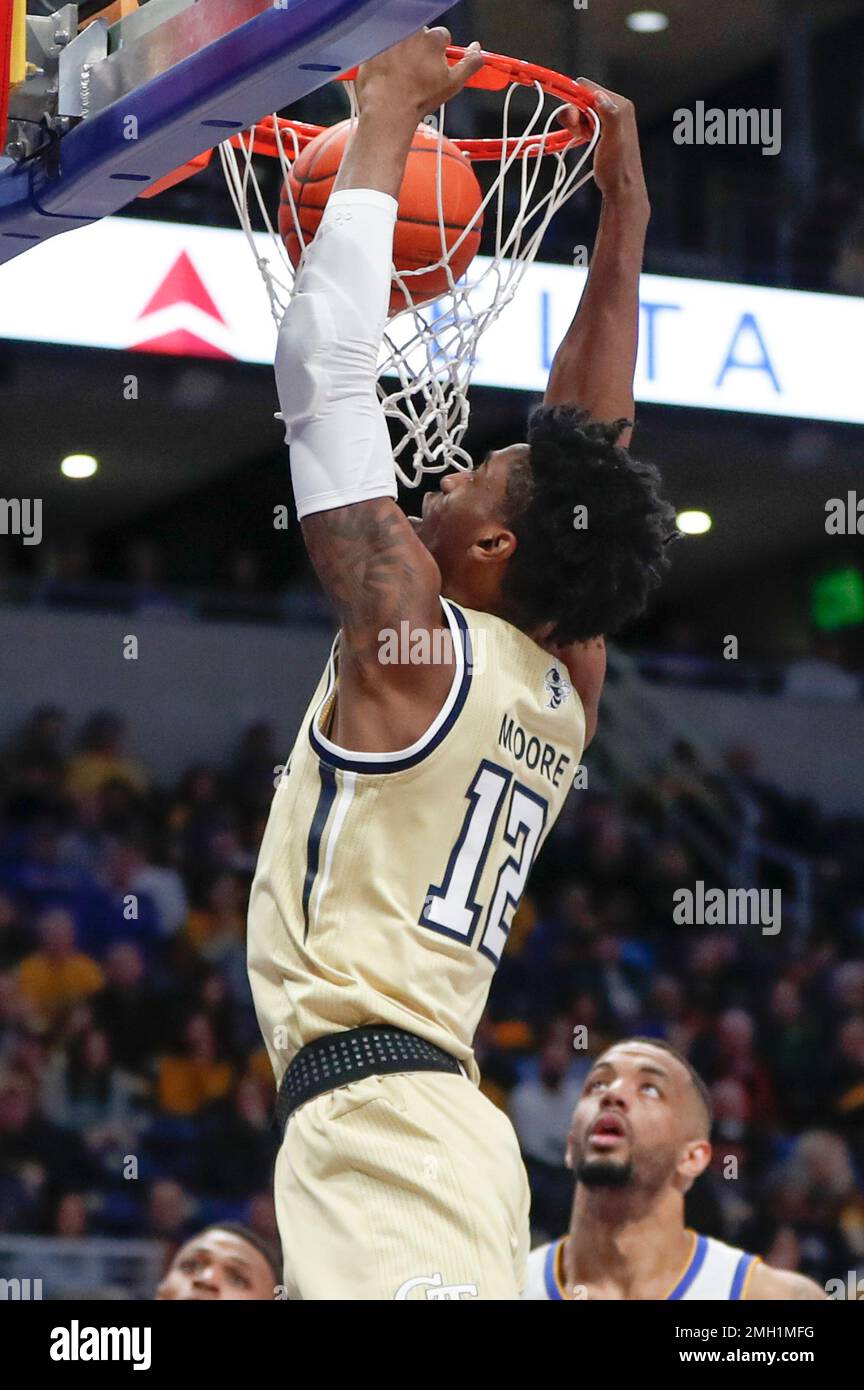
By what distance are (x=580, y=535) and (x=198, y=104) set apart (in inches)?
28.9

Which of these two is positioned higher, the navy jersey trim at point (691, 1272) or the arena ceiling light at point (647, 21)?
the arena ceiling light at point (647, 21)

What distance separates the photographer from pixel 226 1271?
161 inches

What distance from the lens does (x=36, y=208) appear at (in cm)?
291

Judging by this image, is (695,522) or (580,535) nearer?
(580,535)

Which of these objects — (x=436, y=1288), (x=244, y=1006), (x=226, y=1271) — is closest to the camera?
(x=436, y=1288)

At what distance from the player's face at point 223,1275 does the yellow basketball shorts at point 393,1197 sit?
1.57m

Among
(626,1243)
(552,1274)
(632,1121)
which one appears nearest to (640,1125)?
(632,1121)

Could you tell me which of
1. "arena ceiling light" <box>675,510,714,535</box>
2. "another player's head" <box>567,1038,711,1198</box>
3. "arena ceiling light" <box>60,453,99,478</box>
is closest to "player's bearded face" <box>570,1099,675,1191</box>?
"another player's head" <box>567,1038,711,1198</box>

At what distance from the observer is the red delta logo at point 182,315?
252 inches

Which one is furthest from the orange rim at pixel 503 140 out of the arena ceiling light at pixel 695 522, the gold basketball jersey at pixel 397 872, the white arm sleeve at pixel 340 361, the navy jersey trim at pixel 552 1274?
the arena ceiling light at pixel 695 522

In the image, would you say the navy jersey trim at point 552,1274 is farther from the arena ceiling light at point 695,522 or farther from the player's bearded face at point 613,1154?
the arena ceiling light at point 695,522

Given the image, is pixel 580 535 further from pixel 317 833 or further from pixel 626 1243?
pixel 626 1243

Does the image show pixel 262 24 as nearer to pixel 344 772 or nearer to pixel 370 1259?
pixel 344 772
